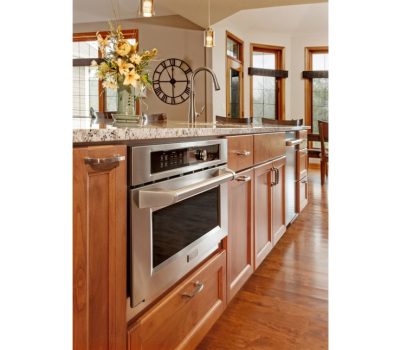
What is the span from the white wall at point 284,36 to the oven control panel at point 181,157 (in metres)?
5.18

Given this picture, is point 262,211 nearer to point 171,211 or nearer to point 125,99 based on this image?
point 125,99

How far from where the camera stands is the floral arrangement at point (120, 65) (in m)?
1.81

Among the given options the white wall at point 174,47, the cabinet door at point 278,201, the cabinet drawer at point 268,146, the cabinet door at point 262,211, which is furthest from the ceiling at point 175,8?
the cabinet door at point 262,211

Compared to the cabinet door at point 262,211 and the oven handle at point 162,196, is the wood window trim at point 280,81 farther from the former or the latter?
the oven handle at point 162,196

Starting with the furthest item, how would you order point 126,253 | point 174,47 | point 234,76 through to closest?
point 234,76, point 174,47, point 126,253

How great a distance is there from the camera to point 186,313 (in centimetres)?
148

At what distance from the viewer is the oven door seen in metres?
1.14

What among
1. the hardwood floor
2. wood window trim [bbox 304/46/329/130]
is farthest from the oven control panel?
wood window trim [bbox 304/46/329/130]

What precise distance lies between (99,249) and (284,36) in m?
8.56

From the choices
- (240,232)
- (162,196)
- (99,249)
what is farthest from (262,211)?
(99,249)

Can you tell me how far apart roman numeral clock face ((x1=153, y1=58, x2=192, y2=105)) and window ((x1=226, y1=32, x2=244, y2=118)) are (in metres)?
0.89

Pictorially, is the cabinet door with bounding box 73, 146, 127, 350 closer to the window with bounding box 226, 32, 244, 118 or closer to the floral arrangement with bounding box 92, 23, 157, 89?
the floral arrangement with bounding box 92, 23, 157, 89
